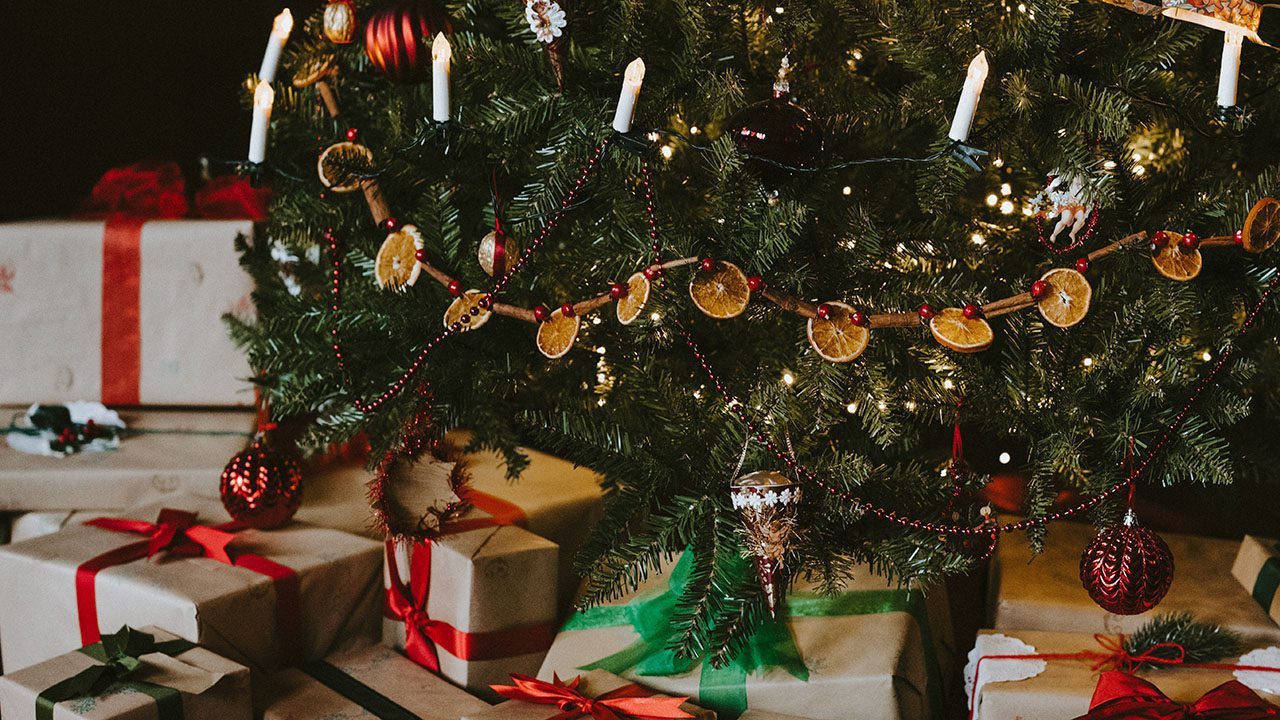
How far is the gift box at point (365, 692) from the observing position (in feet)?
3.45

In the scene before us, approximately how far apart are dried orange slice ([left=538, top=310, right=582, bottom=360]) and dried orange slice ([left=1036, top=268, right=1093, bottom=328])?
41 cm

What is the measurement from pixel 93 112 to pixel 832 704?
1.72 m

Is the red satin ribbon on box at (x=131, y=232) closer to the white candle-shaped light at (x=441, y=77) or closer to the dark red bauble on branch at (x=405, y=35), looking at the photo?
the dark red bauble on branch at (x=405, y=35)

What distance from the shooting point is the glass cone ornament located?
882 mm

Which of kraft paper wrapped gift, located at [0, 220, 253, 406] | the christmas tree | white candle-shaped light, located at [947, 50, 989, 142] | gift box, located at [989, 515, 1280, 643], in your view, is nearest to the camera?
white candle-shaped light, located at [947, 50, 989, 142]

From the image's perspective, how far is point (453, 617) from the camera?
1.12 meters

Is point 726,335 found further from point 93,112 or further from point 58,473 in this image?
point 93,112

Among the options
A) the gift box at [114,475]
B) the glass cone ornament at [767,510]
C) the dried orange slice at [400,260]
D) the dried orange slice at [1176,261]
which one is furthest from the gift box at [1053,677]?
the gift box at [114,475]

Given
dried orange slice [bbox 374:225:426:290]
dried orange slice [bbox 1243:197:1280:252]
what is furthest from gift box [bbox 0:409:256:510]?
dried orange slice [bbox 1243:197:1280:252]

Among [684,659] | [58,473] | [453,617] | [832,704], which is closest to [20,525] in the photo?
[58,473]

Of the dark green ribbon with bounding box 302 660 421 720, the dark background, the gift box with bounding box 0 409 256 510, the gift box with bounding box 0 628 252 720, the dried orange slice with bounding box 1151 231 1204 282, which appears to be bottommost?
the dark green ribbon with bounding box 302 660 421 720

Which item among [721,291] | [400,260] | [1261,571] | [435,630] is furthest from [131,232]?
[1261,571]

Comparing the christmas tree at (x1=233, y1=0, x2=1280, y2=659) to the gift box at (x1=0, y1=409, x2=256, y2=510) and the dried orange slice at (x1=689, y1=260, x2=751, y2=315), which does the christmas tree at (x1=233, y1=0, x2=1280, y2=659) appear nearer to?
the dried orange slice at (x1=689, y1=260, x2=751, y2=315)

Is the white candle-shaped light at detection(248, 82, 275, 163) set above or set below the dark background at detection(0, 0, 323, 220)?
below
